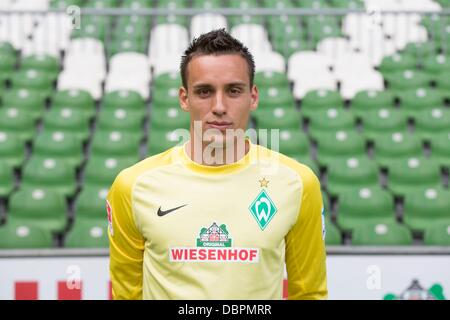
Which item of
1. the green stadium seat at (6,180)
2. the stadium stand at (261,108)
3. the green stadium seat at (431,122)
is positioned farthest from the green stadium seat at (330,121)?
the green stadium seat at (6,180)

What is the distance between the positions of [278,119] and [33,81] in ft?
8.94

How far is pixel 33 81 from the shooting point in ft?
28.0

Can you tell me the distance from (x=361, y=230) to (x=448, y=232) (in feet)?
2.25

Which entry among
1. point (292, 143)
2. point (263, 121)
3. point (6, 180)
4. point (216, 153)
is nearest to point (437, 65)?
point (263, 121)

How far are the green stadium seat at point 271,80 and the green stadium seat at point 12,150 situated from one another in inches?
105

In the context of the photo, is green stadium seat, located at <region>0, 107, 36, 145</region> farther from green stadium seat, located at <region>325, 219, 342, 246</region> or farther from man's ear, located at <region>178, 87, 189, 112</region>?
man's ear, located at <region>178, 87, 189, 112</region>

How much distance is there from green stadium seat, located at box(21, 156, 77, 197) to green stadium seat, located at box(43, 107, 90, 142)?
2.10ft

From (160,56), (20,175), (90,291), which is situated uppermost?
(160,56)

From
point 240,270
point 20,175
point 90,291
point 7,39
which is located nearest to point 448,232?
point 90,291

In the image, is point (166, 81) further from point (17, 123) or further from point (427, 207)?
point (427, 207)

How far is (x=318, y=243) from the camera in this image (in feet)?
8.17
